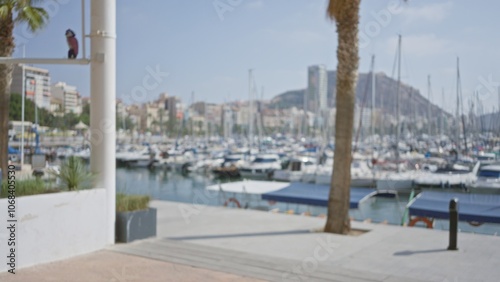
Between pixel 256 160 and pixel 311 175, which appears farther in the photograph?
pixel 256 160

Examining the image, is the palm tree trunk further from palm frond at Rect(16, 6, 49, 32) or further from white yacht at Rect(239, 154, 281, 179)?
white yacht at Rect(239, 154, 281, 179)

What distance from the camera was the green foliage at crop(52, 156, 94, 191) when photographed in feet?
28.9

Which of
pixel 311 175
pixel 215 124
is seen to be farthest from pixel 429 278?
pixel 215 124

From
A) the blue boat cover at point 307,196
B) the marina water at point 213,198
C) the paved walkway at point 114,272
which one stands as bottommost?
the marina water at point 213,198

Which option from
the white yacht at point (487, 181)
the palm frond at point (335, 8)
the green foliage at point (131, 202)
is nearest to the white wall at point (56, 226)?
the green foliage at point (131, 202)

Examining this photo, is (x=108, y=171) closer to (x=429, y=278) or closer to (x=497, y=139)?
(x=429, y=278)

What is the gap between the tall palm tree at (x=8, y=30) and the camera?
15133mm

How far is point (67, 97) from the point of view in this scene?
8794 cm

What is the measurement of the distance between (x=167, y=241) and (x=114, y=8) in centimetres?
454

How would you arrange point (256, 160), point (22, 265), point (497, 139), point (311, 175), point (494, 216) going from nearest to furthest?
point (22, 265)
point (494, 216)
point (311, 175)
point (256, 160)
point (497, 139)

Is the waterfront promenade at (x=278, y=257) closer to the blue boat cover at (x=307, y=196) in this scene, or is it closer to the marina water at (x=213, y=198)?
the marina water at (x=213, y=198)

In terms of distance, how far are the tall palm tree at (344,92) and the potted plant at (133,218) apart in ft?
13.4

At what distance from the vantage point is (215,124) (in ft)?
360

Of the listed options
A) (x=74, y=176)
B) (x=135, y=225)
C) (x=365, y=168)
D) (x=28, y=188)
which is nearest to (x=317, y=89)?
(x=365, y=168)
